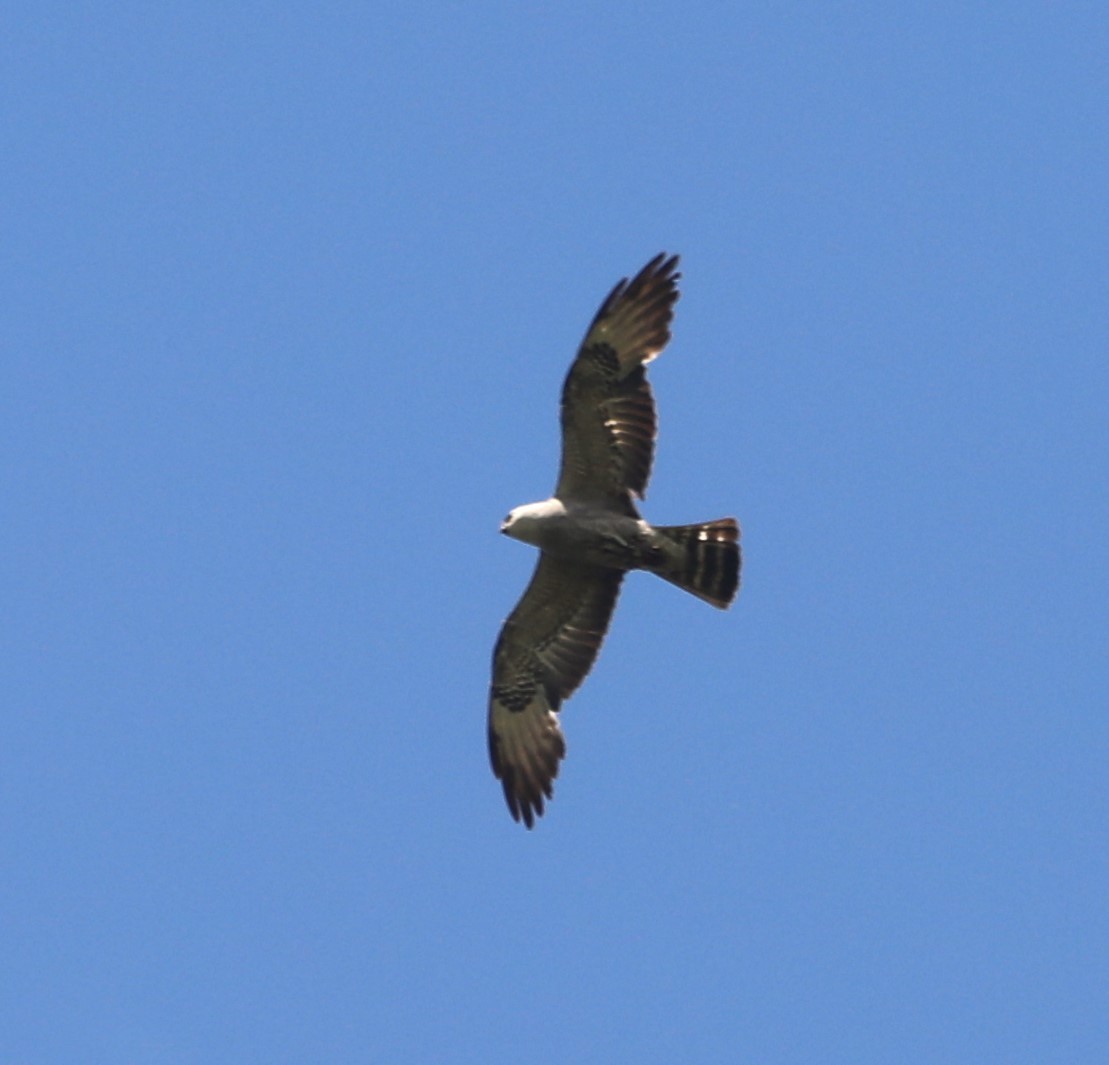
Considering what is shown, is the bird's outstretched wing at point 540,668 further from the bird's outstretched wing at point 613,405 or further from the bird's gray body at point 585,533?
the bird's outstretched wing at point 613,405

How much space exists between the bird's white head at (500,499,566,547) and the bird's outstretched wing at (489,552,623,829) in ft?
1.82

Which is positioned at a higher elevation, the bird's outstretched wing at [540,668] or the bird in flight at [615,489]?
the bird in flight at [615,489]

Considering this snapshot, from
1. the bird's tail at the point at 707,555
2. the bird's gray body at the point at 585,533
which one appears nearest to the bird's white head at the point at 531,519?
the bird's gray body at the point at 585,533

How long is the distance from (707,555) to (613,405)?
63.0 inches

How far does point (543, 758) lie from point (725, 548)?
9.61 ft

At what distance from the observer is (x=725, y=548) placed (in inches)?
811

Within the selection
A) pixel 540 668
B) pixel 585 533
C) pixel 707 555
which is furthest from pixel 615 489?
pixel 540 668

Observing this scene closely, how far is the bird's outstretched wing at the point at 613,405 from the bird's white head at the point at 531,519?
24 centimetres


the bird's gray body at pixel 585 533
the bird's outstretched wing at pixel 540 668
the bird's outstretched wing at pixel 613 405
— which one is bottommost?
the bird's outstretched wing at pixel 540 668

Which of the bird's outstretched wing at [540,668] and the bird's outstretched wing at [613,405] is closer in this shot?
the bird's outstretched wing at [613,405]

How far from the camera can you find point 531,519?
20875 millimetres

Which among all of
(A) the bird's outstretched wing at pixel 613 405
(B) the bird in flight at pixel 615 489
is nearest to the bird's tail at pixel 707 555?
(B) the bird in flight at pixel 615 489

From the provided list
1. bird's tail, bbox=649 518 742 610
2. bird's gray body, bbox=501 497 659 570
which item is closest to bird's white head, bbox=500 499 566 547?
bird's gray body, bbox=501 497 659 570

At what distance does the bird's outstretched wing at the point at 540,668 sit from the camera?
848 inches
